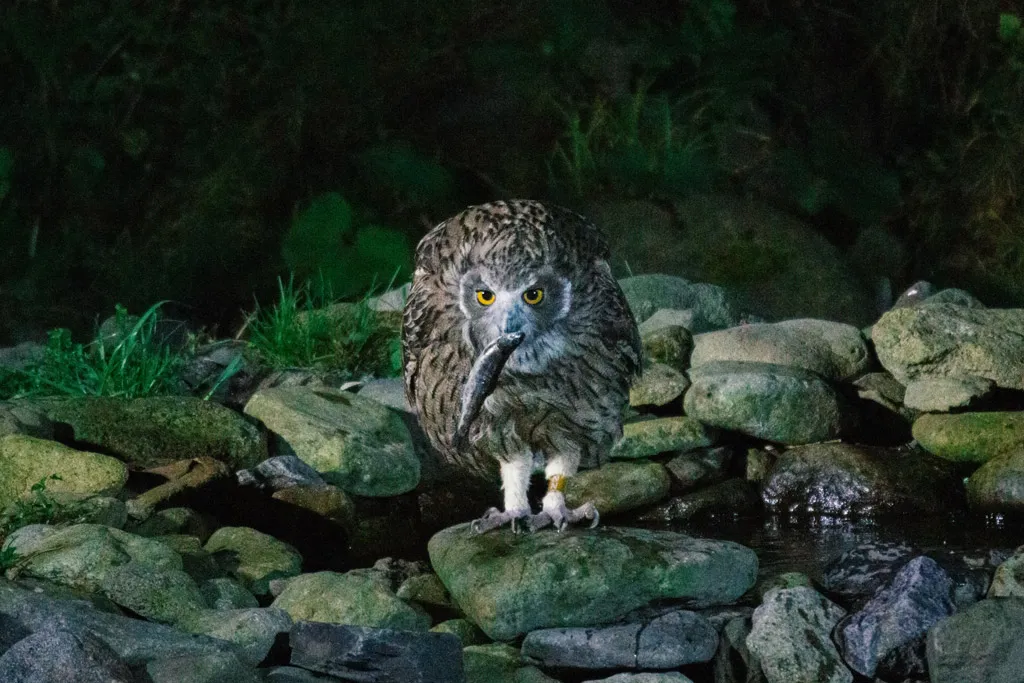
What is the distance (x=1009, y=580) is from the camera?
4273mm

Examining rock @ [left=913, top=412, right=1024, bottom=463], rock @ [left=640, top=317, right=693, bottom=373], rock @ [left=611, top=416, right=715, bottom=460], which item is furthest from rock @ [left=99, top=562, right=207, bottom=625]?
rock @ [left=913, top=412, right=1024, bottom=463]

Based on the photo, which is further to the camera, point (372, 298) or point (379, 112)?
point (379, 112)

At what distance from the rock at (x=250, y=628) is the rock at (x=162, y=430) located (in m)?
1.55

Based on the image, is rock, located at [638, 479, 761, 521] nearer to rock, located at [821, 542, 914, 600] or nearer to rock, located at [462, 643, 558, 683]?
rock, located at [821, 542, 914, 600]

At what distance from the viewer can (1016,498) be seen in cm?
543

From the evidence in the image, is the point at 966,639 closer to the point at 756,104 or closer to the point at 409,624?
the point at 409,624

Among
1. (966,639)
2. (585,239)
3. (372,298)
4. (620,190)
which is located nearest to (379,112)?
(620,190)

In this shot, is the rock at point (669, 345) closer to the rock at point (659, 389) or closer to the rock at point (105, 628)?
the rock at point (659, 389)

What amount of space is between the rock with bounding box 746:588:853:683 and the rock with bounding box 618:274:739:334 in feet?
10.8

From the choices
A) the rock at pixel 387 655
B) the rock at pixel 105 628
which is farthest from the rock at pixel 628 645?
the rock at pixel 105 628

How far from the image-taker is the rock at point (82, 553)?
415 cm

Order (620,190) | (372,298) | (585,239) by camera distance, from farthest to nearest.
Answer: (620,190) → (372,298) → (585,239)

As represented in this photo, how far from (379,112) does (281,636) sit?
633cm

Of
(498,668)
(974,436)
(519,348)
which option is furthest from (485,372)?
(974,436)
